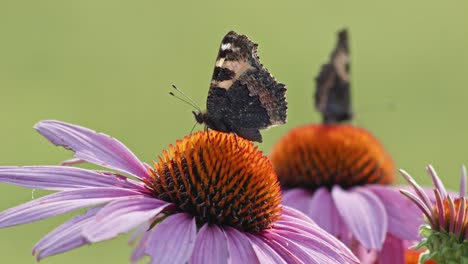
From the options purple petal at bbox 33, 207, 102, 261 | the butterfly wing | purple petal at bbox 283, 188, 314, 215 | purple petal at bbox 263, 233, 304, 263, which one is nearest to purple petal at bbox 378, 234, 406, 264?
purple petal at bbox 283, 188, 314, 215

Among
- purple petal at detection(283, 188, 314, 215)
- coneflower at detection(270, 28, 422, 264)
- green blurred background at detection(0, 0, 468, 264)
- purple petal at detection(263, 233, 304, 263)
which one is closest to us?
purple petal at detection(263, 233, 304, 263)

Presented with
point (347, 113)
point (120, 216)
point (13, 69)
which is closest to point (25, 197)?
point (13, 69)

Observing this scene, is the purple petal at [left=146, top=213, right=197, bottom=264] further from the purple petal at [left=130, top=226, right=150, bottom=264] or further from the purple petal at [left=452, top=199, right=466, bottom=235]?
the purple petal at [left=130, top=226, right=150, bottom=264]

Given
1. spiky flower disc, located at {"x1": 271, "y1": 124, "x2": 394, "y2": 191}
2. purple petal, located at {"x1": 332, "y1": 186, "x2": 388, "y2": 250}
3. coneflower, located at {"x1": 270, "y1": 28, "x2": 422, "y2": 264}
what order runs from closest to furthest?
purple petal, located at {"x1": 332, "y1": 186, "x2": 388, "y2": 250} → coneflower, located at {"x1": 270, "y1": 28, "x2": 422, "y2": 264} → spiky flower disc, located at {"x1": 271, "y1": 124, "x2": 394, "y2": 191}

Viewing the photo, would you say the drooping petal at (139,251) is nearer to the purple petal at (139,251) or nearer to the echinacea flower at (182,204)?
the purple petal at (139,251)

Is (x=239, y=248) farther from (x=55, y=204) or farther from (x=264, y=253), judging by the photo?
(x=55, y=204)

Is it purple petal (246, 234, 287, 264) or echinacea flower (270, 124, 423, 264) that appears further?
echinacea flower (270, 124, 423, 264)

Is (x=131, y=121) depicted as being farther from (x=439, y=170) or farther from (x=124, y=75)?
(x=439, y=170)
